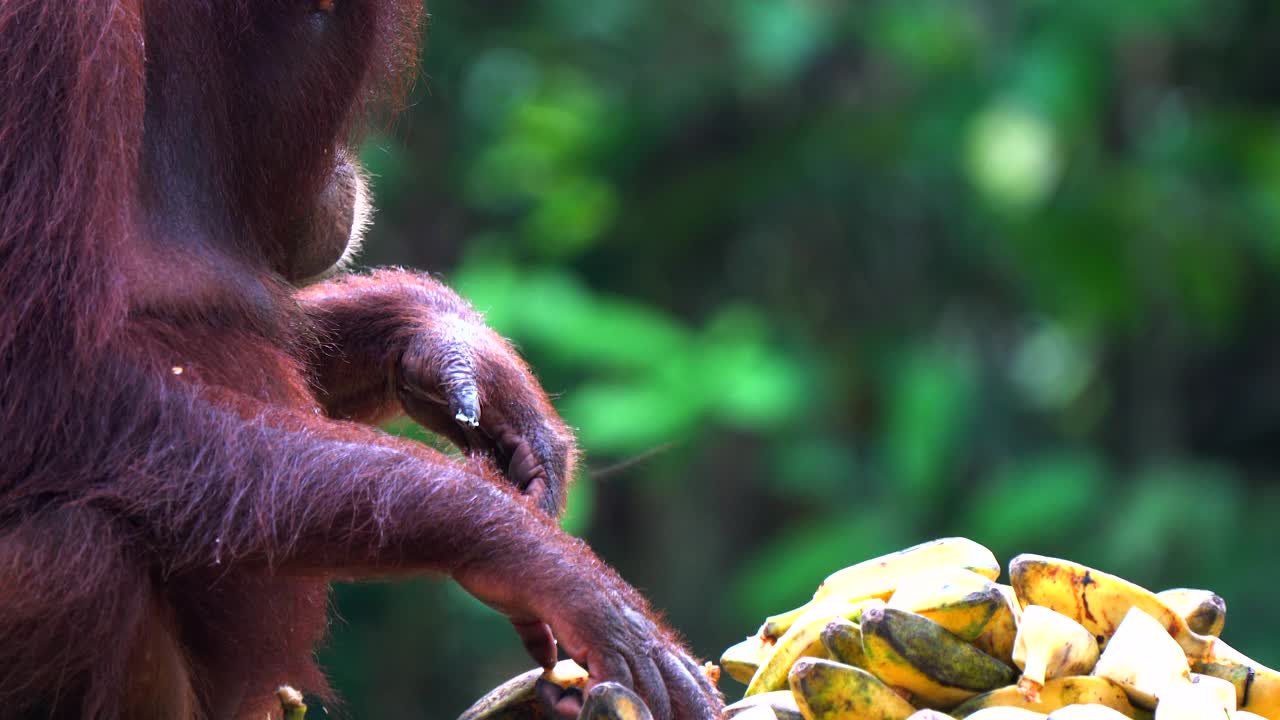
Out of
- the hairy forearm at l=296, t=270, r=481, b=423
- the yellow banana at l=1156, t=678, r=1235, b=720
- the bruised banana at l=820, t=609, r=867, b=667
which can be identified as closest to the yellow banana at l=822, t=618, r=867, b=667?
the bruised banana at l=820, t=609, r=867, b=667

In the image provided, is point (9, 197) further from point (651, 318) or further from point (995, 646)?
point (651, 318)

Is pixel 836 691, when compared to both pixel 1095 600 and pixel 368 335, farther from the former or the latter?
pixel 368 335

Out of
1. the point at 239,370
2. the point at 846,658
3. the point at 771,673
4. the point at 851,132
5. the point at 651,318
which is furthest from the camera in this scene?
the point at 851,132

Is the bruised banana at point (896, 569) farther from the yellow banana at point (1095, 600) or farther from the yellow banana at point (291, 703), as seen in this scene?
the yellow banana at point (291, 703)

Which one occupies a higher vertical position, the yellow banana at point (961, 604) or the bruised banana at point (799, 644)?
the yellow banana at point (961, 604)

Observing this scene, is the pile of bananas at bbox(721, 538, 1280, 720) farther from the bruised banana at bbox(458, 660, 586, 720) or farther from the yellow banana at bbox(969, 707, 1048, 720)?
the bruised banana at bbox(458, 660, 586, 720)

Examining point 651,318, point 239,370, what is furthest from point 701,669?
point 651,318

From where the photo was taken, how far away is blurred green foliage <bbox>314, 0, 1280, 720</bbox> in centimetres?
829

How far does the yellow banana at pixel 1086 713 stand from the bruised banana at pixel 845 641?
0.26m

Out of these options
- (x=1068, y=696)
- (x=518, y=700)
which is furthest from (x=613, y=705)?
(x=1068, y=696)

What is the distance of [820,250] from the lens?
1002cm

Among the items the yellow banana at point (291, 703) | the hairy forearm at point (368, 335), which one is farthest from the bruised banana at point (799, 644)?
the hairy forearm at point (368, 335)

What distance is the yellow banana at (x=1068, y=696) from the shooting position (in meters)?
1.98

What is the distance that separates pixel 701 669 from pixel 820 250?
8053 mm
